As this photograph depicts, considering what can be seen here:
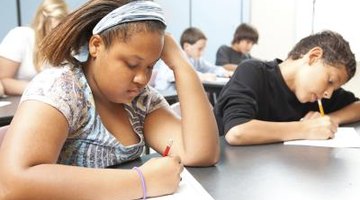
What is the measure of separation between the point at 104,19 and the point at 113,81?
132 millimetres

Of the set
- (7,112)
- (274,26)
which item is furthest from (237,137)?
(274,26)

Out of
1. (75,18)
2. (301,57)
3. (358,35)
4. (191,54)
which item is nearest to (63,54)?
(75,18)

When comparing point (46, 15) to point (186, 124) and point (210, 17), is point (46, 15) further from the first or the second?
point (210, 17)

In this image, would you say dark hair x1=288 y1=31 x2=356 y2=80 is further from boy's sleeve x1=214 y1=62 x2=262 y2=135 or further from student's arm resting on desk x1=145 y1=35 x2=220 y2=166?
student's arm resting on desk x1=145 y1=35 x2=220 y2=166

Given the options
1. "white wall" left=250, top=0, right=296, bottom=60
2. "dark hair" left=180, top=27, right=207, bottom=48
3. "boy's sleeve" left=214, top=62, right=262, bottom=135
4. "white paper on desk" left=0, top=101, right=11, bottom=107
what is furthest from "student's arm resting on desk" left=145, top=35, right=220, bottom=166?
"white wall" left=250, top=0, right=296, bottom=60

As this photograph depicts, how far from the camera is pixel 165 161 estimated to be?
83 centimetres

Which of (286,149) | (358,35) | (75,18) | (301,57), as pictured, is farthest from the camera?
(358,35)

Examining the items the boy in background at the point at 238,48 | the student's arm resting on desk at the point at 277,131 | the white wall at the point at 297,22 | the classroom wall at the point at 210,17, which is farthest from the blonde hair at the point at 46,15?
the boy in background at the point at 238,48

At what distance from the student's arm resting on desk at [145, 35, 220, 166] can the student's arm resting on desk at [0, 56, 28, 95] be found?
1.27 m

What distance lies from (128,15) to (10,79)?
5.10 feet

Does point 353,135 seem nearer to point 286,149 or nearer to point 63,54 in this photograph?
point 286,149

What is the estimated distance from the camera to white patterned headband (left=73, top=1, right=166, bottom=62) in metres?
0.85

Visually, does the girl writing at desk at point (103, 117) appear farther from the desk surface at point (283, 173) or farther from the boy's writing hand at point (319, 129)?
the boy's writing hand at point (319, 129)

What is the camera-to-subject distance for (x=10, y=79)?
2.19 metres
